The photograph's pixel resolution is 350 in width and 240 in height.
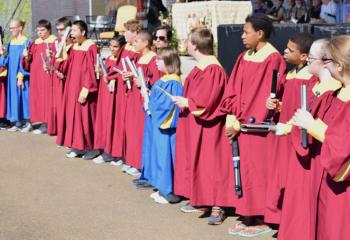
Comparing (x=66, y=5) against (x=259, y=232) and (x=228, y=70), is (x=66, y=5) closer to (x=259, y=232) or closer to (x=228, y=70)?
(x=228, y=70)

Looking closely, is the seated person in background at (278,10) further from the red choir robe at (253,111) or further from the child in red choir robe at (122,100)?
the red choir robe at (253,111)

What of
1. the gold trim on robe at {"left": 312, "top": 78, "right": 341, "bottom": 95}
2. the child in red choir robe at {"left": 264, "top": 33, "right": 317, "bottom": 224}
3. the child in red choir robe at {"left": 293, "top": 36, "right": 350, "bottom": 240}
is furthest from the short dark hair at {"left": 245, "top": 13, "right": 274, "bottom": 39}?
the child in red choir robe at {"left": 293, "top": 36, "right": 350, "bottom": 240}

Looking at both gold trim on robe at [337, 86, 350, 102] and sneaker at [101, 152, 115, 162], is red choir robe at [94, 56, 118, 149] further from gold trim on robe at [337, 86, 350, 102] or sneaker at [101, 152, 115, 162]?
gold trim on robe at [337, 86, 350, 102]

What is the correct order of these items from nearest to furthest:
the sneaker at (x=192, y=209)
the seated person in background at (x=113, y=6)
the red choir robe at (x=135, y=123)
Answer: the sneaker at (x=192, y=209) → the red choir robe at (x=135, y=123) → the seated person in background at (x=113, y=6)

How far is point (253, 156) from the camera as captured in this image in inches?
233

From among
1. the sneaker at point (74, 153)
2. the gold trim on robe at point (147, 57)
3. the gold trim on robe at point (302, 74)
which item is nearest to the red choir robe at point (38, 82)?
the sneaker at point (74, 153)

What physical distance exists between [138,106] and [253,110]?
2678 millimetres

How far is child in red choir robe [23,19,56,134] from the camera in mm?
11086

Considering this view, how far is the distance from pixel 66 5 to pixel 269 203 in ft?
64.9

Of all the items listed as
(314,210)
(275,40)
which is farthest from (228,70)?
(314,210)

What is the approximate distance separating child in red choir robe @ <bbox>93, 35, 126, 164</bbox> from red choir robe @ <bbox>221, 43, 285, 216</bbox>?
3.00 m

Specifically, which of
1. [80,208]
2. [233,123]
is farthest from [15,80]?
[233,123]

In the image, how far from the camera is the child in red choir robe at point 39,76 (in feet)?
36.4

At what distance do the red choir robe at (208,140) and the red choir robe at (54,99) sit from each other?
13.6 ft
